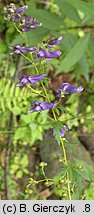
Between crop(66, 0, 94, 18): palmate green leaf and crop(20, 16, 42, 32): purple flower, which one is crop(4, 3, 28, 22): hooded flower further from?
crop(66, 0, 94, 18): palmate green leaf

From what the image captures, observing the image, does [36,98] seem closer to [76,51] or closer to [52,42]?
[76,51]

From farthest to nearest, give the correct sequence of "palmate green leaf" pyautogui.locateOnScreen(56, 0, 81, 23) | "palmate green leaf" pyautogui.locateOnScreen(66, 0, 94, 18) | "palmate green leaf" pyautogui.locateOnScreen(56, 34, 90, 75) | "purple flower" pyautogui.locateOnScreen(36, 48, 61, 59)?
"palmate green leaf" pyautogui.locateOnScreen(56, 34, 90, 75) < "palmate green leaf" pyautogui.locateOnScreen(56, 0, 81, 23) < "palmate green leaf" pyautogui.locateOnScreen(66, 0, 94, 18) < "purple flower" pyautogui.locateOnScreen(36, 48, 61, 59)

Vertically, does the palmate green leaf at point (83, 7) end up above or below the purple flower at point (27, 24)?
below

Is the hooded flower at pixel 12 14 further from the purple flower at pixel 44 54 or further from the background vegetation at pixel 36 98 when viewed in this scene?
the background vegetation at pixel 36 98

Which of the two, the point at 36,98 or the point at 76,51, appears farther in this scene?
the point at 36,98

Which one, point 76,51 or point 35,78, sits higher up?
point 35,78

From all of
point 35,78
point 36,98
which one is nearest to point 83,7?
point 35,78

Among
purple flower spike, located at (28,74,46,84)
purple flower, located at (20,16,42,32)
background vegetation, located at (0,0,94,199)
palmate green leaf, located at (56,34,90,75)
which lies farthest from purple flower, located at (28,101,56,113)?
palmate green leaf, located at (56,34,90,75)

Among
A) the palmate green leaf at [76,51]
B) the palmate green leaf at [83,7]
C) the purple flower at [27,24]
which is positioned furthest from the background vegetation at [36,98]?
the purple flower at [27,24]

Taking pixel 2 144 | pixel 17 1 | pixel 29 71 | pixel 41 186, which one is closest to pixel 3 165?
pixel 2 144
